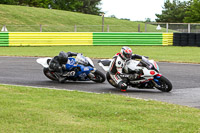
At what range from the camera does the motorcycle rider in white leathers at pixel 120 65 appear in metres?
10.7

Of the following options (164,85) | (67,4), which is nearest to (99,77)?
(164,85)

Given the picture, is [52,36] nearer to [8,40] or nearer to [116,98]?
[8,40]

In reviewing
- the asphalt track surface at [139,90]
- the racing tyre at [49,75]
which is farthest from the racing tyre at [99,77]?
the racing tyre at [49,75]

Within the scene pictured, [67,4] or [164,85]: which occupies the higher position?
[67,4]

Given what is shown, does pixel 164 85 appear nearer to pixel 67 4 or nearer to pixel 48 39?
pixel 48 39

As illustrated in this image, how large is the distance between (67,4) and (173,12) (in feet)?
83.4

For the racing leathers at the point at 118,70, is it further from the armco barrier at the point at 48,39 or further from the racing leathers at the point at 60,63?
the armco barrier at the point at 48,39

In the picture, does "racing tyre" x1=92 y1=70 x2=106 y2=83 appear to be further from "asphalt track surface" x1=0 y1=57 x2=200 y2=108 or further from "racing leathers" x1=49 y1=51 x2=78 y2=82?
"racing leathers" x1=49 y1=51 x2=78 y2=82

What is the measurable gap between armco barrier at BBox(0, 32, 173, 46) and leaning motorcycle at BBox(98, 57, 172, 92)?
1985 cm

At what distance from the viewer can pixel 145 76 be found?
10578mm

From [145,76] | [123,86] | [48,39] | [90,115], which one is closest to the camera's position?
[90,115]

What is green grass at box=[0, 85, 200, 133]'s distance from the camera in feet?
20.4

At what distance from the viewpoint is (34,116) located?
684 centimetres

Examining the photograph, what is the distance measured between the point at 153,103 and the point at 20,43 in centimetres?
2245
